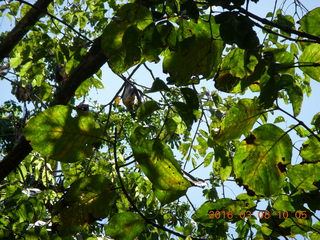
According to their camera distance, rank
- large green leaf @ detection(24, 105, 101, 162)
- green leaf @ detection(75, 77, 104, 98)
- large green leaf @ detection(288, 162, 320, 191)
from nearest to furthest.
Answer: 1. large green leaf @ detection(24, 105, 101, 162)
2. large green leaf @ detection(288, 162, 320, 191)
3. green leaf @ detection(75, 77, 104, 98)

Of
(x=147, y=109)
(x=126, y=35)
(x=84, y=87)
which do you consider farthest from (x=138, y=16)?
(x=84, y=87)

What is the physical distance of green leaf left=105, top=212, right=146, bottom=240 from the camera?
66cm

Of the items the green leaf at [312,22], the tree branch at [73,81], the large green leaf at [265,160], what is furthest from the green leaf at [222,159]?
the tree branch at [73,81]

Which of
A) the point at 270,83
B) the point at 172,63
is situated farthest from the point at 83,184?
the point at 270,83

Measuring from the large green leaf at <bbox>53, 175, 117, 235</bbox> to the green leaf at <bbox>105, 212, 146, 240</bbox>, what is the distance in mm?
42

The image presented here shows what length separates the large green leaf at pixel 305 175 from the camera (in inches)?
27.8

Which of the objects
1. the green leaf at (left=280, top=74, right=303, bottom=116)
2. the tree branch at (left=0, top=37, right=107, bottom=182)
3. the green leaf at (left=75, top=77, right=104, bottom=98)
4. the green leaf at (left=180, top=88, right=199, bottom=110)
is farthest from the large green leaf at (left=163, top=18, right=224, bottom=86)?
the green leaf at (left=75, top=77, right=104, bottom=98)

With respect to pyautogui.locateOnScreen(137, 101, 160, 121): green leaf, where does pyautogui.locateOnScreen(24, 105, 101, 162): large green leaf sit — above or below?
below

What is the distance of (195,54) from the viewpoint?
0.58 metres

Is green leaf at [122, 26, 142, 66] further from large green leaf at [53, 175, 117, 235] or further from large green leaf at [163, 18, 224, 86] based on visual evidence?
large green leaf at [53, 175, 117, 235]

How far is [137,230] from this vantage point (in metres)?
0.66

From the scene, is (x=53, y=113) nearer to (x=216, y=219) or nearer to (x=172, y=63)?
(x=172, y=63)

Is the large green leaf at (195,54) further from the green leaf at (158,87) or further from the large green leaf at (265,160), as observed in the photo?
the large green leaf at (265,160)

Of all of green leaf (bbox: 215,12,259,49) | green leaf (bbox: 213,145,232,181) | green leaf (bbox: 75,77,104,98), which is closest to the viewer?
→ green leaf (bbox: 215,12,259,49)
